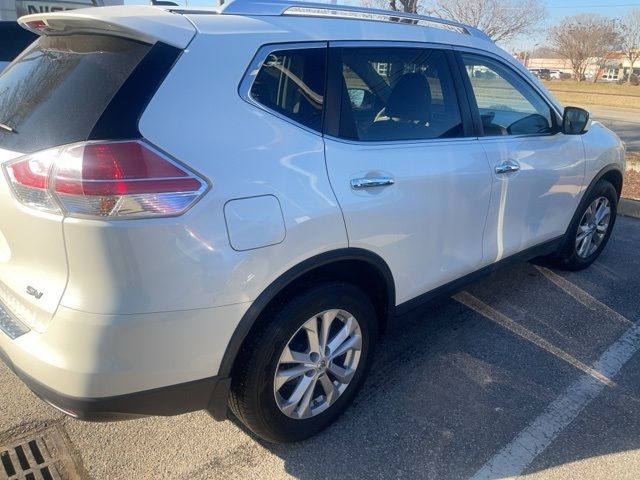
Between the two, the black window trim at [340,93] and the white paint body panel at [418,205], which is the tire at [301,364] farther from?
the black window trim at [340,93]

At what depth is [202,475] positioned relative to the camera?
2.33m

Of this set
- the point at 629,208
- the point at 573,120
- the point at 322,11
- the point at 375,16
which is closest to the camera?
the point at 322,11

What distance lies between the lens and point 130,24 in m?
1.86

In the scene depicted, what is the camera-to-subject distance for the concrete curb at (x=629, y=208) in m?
5.88

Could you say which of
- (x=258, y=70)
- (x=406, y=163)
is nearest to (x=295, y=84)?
(x=258, y=70)

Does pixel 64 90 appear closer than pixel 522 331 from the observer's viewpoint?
Yes

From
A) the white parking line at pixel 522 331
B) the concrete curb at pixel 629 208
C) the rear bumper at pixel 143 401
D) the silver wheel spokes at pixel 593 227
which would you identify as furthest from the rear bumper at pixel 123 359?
the concrete curb at pixel 629 208

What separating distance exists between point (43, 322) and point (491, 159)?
2.33m

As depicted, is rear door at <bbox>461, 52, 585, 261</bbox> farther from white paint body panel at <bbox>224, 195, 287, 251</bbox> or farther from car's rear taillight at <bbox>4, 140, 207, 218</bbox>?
car's rear taillight at <bbox>4, 140, 207, 218</bbox>

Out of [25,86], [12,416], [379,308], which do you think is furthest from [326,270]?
[12,416]

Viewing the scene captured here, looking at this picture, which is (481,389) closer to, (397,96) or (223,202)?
(397,96)

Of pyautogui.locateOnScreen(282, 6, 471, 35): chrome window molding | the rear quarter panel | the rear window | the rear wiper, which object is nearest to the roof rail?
pyautogui.locateOnScreen(282, 6, 471, 35): chrome window molding

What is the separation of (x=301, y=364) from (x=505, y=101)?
216 cm

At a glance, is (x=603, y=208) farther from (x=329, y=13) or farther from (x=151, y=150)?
(x=151, y=150)
